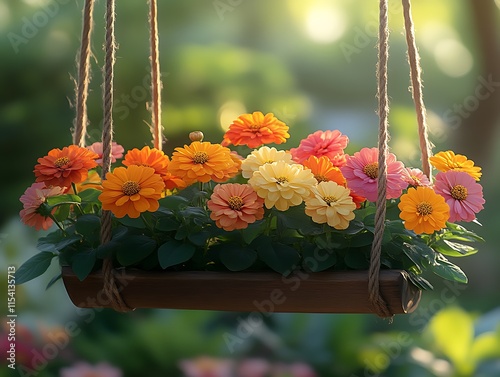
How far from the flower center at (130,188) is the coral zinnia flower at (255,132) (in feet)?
0.73

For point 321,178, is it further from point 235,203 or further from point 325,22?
point 325,22

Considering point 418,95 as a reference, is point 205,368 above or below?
below

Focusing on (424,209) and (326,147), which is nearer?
(424,209)

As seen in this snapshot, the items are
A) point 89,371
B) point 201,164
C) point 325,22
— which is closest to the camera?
point 201,164

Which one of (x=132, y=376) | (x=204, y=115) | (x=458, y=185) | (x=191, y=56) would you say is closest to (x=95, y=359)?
(x=132, y=376)

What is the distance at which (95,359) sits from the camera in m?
2.62

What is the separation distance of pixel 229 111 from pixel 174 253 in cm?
213

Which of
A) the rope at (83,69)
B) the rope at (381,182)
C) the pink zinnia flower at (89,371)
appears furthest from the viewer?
the pink zinnia flower at (89,371)

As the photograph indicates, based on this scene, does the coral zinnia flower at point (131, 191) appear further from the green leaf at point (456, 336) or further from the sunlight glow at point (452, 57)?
the sunlight glow at point (452, 57)

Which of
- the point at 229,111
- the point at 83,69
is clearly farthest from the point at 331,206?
the point at 229,111

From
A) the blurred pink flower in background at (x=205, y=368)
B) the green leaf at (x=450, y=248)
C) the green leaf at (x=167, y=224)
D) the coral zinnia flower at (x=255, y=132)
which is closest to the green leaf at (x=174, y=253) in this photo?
the green leaf at (x=167, y=224)

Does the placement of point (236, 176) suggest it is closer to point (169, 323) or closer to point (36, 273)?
point (36, 273)

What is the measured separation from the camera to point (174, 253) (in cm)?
96

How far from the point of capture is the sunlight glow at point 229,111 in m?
2.96
